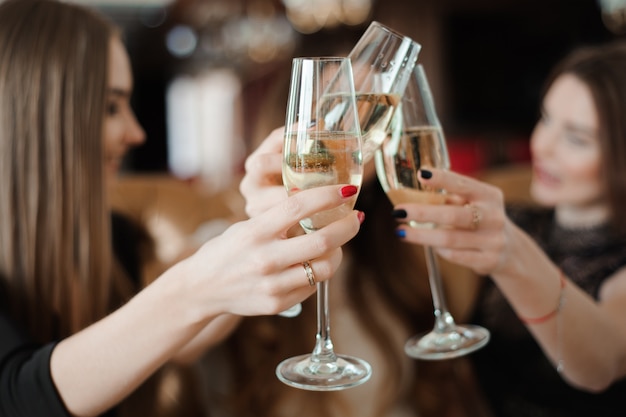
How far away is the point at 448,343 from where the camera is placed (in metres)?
0.97

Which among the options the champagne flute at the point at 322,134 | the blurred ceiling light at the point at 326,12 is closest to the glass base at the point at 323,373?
the champagne flute at the point at 322,134

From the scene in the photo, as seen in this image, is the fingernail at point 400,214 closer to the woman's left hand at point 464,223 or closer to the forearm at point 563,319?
the woman's left hand at point 464,223

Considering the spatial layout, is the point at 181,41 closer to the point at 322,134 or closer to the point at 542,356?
the point at 542,356

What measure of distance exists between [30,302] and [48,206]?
17 centimetres

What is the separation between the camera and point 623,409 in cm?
156

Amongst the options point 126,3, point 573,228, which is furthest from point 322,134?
point 126,3

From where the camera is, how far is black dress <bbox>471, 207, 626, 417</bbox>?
162cm

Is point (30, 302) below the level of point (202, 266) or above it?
below

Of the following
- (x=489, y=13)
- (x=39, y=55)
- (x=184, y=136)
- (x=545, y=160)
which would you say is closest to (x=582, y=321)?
(x=545, y=160)

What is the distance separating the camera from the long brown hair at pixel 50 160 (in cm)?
118

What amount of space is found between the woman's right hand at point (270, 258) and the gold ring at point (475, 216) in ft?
0.71

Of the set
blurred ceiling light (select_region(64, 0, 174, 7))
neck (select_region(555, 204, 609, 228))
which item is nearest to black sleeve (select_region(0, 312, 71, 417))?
neck (select_region(555, 204, 609, 228))

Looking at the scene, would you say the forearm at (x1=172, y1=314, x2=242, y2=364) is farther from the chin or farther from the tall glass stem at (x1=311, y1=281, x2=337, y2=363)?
the chin

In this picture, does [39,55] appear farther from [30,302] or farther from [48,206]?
[30,302]
